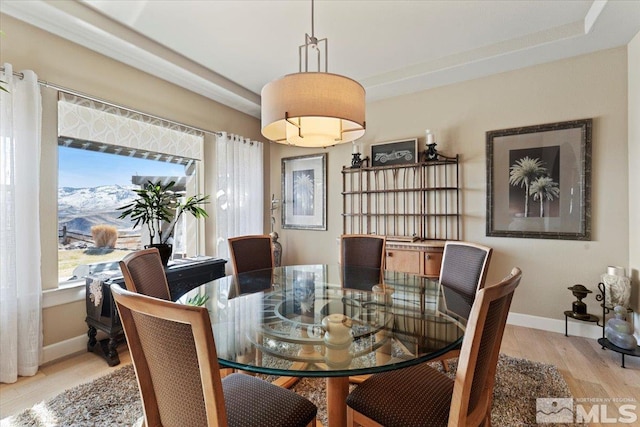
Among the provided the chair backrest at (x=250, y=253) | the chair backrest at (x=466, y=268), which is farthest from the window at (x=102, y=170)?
the chair backrest at (x=466, y=268)

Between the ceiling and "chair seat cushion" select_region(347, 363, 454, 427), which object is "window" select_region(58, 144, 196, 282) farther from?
"chair seat cushion" select_region(347, 363, 454, 427)

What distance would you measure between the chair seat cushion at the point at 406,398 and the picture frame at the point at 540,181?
7.72ft

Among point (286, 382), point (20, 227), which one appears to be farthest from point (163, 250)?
point (286, 382)

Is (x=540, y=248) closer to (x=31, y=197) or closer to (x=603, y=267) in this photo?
(x=603, y=267)

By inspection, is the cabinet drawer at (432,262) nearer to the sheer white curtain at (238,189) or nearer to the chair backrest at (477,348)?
the chair backrest at (477,348)

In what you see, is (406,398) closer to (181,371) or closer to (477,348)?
(477,348)

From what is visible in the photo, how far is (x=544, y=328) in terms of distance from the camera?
9.48 feet

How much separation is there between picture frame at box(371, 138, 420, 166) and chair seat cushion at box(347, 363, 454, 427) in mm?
2652

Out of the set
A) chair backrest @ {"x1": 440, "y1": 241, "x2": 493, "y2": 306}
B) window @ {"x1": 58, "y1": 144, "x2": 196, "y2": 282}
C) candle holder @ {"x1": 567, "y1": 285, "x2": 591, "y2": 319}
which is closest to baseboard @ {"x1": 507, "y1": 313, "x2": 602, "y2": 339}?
candle holder @ {"x1": 567, "y1": 285, "x2": 591, "y2": 319}

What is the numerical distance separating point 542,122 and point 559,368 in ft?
7.26

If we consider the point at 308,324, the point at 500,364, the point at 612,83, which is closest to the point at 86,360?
the point at 308,324

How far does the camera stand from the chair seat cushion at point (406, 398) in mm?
1066

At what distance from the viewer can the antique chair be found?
69.1 inches

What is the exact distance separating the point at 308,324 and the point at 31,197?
2.33 m
